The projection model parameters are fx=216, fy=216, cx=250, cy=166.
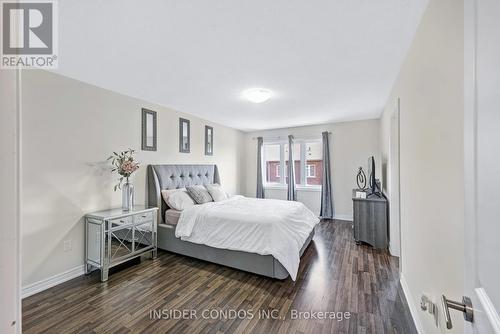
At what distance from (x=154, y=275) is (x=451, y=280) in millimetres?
2730

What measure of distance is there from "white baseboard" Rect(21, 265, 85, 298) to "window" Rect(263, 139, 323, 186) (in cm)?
449

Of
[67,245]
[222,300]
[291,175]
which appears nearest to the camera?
[222,300]

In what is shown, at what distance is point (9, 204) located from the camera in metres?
0.44

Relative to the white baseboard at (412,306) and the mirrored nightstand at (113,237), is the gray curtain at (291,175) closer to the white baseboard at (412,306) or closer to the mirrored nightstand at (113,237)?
the white baseboard at (412,306)

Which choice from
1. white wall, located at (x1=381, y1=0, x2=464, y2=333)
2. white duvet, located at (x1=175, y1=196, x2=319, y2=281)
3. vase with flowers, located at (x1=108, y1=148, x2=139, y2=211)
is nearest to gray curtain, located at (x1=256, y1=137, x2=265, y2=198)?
white duvet, located at (x1=175, y1=196, x2=319, y2=281)

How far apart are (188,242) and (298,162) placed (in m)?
3.68

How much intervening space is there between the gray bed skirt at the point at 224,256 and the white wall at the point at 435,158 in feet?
4.22

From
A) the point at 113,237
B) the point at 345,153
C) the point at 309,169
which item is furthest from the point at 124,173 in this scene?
the point at 345,153

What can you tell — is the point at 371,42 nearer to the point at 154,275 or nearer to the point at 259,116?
the point at 259,116

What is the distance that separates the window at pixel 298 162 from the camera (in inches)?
220

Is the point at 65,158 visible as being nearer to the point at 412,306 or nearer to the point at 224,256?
the point at 224,256

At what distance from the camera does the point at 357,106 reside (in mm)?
3811

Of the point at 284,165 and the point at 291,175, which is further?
the point at 284,165

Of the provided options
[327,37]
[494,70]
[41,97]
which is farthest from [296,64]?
[41,97]
